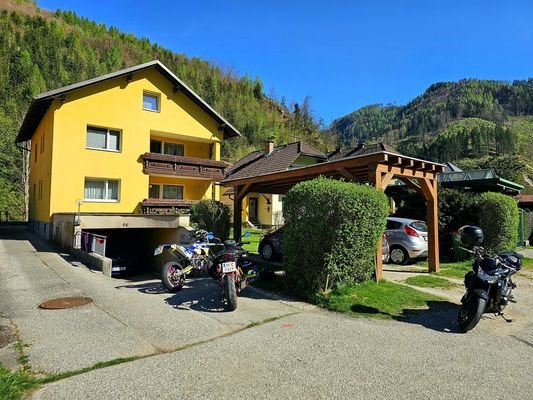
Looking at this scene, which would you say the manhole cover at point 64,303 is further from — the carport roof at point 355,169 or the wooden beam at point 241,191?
the wooden beam at point 241,191

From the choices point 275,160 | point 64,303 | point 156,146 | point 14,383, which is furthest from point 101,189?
point 14,383

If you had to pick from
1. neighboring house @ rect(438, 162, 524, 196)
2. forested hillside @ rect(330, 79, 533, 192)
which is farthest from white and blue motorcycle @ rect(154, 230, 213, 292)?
forested hillside @ rect(330, 79, 533, 192)

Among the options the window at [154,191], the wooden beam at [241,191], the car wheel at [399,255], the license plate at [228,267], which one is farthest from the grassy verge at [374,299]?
the window at [154,191]

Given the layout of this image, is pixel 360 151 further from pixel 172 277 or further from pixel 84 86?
pixel 172 277

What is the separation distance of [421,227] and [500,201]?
2.78 meters

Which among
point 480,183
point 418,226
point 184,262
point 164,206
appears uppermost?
point 480,183

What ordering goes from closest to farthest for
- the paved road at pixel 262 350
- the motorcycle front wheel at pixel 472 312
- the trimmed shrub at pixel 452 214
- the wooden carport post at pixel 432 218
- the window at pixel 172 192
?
the paved road at pixel 262 350
the motorcycle front wheel at pixel 472 312
the wooden carport post at pixel 432 218
the trimmed shrub at pixel 452 214
the window at pixel 172 192

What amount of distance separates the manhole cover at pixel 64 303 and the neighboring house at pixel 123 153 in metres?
6.52

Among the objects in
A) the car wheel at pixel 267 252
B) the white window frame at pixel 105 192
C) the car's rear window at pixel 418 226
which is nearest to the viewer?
the car's rear window at pixel 418 226

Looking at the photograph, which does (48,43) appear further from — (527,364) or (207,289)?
(527,364)

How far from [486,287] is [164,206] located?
16364 millimetres

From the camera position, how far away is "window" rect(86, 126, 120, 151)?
17.6 metres

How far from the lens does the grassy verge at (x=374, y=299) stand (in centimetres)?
624

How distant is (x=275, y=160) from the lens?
27656 millimetres
